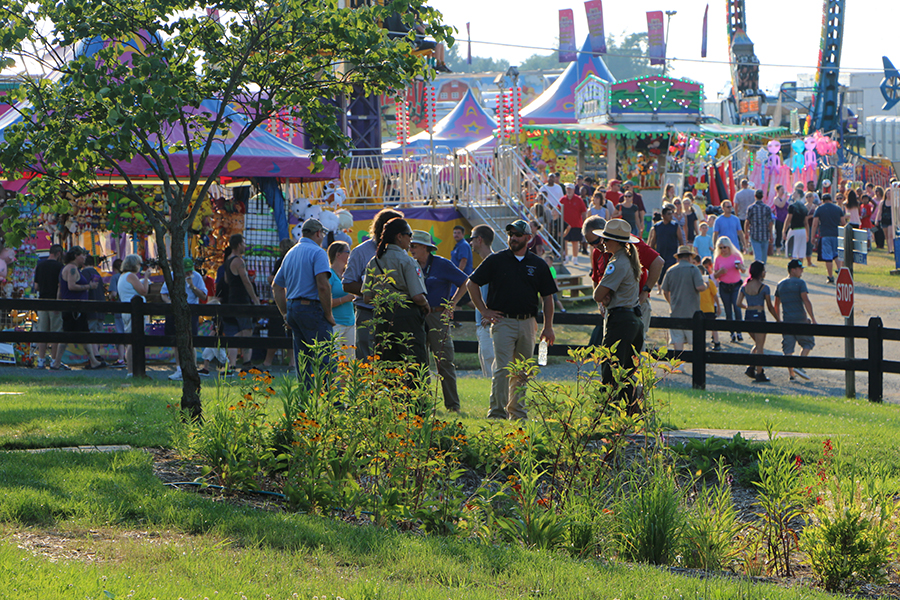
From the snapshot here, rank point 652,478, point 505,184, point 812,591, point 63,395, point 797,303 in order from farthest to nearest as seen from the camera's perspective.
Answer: point 505,184
point 797,303
point 63,395
point 652,478
point 812,591

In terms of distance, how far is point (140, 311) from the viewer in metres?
10.8

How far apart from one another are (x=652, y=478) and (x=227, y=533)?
86.8 inches

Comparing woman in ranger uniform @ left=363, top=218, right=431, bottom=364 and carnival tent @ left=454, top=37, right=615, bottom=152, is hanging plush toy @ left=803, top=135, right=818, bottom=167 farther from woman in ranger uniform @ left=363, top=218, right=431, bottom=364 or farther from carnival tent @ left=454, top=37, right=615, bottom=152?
woman in ranger uniform @ left=363, top=218, right=431, bottom=364

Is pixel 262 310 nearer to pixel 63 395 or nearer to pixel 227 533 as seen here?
pixel 63 395

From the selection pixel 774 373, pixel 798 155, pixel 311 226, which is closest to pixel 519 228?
pixel 311 226

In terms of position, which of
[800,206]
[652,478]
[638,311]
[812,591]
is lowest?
[812,591]

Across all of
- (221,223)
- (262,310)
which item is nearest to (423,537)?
(262,310)

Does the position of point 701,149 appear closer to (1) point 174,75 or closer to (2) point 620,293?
(2) point 620,293

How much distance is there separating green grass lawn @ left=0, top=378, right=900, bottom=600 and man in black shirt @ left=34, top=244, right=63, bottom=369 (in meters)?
6.88

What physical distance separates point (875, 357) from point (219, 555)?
8270 millimetres

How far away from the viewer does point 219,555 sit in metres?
4.00

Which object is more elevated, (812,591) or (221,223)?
(221,223)

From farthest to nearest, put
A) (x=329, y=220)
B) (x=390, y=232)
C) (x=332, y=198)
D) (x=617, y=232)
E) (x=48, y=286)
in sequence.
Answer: (x=332, y=198)
(x=329, y=220)
(x=48, y=286)
(x=390, y=232)
(x=617, y=232)

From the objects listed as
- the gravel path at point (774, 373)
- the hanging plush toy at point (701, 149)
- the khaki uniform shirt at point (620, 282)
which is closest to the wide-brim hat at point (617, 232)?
the khaki uniform shirt at point (620, 282)
